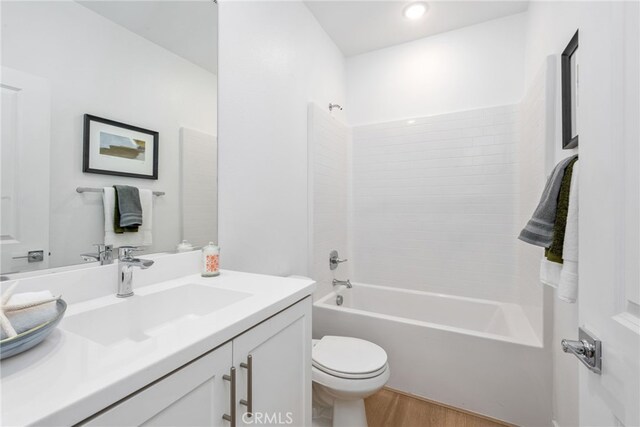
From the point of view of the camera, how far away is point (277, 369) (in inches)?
34.6

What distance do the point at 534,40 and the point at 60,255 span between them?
2.75m

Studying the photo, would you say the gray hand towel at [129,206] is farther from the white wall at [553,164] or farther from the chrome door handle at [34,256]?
the white wall at [553,164]

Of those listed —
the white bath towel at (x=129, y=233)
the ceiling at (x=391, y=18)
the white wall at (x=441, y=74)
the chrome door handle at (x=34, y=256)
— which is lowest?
the chrome door handle at (x=34, y=256)

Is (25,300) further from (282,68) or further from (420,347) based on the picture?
(420,347)

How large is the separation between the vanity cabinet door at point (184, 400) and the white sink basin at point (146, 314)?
0.40 ft

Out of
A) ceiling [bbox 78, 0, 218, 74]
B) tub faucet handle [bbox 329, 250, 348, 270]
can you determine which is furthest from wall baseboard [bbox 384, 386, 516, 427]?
ceiling [bbox 78, 0, 218, 74]

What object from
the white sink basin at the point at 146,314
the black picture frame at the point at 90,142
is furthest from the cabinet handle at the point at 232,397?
the black picture frame at the point at 90,142

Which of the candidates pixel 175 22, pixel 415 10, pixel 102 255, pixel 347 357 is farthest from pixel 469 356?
pixel 415 10

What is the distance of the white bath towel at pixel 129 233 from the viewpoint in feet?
3.14

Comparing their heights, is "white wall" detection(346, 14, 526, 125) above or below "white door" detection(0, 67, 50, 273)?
above

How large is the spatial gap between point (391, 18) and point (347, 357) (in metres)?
2.44

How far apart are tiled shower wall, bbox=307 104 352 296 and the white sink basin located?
1099mm

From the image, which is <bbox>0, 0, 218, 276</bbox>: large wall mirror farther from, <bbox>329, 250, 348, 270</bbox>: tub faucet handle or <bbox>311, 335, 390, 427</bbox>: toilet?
<bbox>329, 250, 348, 270</bbox>: tub faucet handle

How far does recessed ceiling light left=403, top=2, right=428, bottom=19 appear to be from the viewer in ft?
6.78
